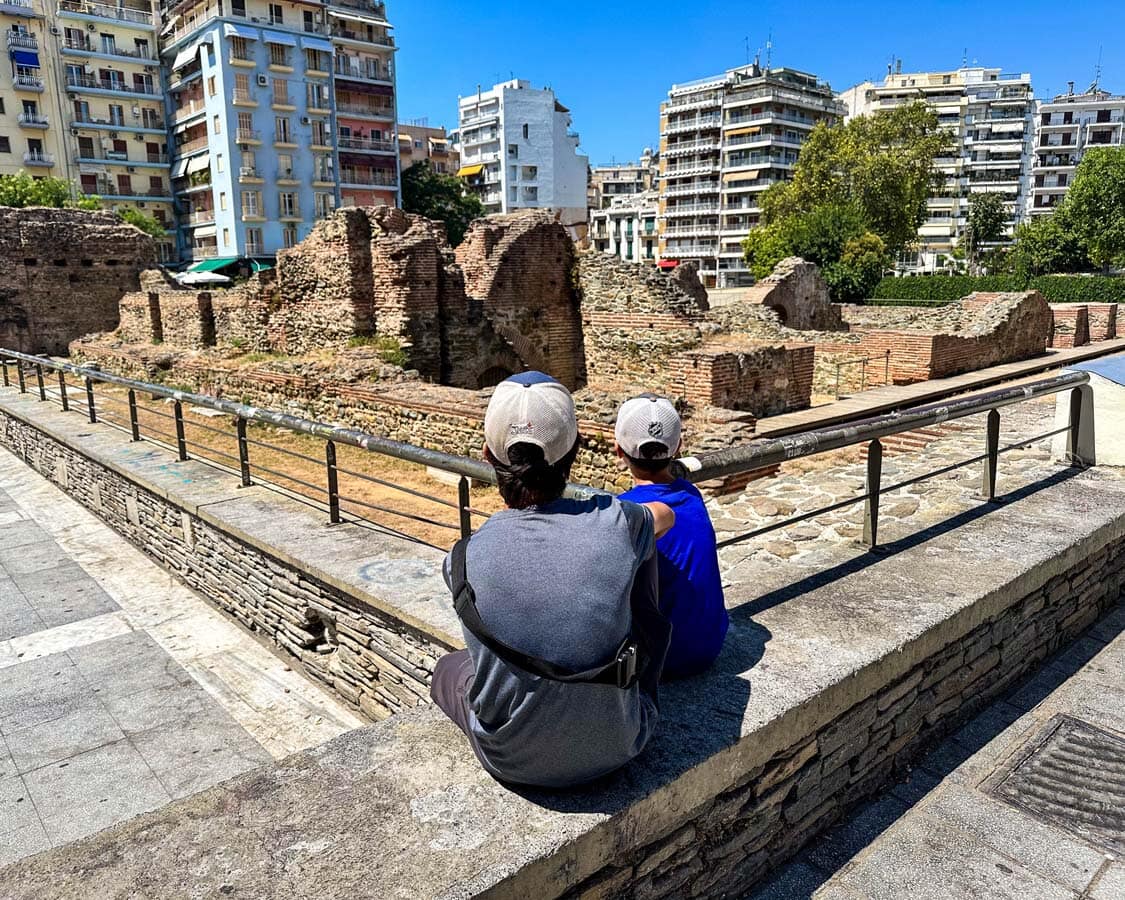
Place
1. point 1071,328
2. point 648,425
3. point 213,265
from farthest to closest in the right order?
point 213,265
point 1071,328
point 648,425

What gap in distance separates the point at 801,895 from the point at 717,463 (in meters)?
1.39

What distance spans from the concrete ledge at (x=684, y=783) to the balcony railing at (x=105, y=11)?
5778 cm

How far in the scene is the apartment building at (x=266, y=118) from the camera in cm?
4519

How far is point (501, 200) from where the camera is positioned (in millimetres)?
75562

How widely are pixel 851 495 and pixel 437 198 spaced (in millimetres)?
51169

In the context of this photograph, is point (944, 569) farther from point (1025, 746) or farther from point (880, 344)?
point (880, 344)

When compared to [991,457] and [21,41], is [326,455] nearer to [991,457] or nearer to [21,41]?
[991,457]

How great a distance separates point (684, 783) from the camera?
6.67ft

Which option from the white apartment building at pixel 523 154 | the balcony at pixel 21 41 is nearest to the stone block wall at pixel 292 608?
the balcony at pixel 21 41

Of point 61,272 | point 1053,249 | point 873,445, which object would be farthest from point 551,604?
point 1053,249

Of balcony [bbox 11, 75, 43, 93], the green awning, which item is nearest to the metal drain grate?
the green awning

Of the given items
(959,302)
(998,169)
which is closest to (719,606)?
(959,302)

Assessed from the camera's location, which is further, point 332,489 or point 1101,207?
point 1101,207

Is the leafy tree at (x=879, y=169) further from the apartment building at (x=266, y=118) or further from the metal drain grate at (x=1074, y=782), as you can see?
the metal drain grate at (x=1074, y=782)
